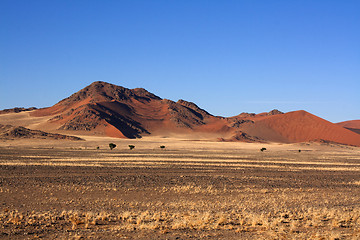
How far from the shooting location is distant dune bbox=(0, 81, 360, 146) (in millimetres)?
136375

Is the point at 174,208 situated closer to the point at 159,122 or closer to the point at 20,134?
the point at 20,134

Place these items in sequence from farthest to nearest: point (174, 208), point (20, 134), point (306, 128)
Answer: point (306, 128) → point (20, 134) → point (174, 208)

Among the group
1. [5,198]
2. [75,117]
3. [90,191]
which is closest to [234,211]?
[90,191]

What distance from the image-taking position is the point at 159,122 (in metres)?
164

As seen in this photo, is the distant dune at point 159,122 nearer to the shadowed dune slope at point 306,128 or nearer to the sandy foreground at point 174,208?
the shadowed dune slope at point 306,128

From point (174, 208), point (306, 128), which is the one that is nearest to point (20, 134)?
point (174, 208)

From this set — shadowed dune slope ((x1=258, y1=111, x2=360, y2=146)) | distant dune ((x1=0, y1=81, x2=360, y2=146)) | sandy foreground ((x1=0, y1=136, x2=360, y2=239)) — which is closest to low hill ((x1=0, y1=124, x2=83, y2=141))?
distant dune ((x1=0, y1=81, x2=360, y2=146))

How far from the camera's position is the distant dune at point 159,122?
13638 cm

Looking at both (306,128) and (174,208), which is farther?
(306,128)

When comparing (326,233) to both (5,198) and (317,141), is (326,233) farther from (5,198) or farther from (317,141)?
(317,141)

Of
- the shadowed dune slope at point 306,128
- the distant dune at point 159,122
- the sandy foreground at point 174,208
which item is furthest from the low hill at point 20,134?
the shadowed dune slope at point 306,128

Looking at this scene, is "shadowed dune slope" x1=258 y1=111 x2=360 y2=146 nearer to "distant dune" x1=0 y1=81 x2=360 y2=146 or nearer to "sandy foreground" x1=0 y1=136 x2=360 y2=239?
"distant dune" x1=0 y1=81 x2=360 y2=146

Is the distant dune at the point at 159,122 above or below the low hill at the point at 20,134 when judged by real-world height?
above

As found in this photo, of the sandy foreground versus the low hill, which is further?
the low hill
